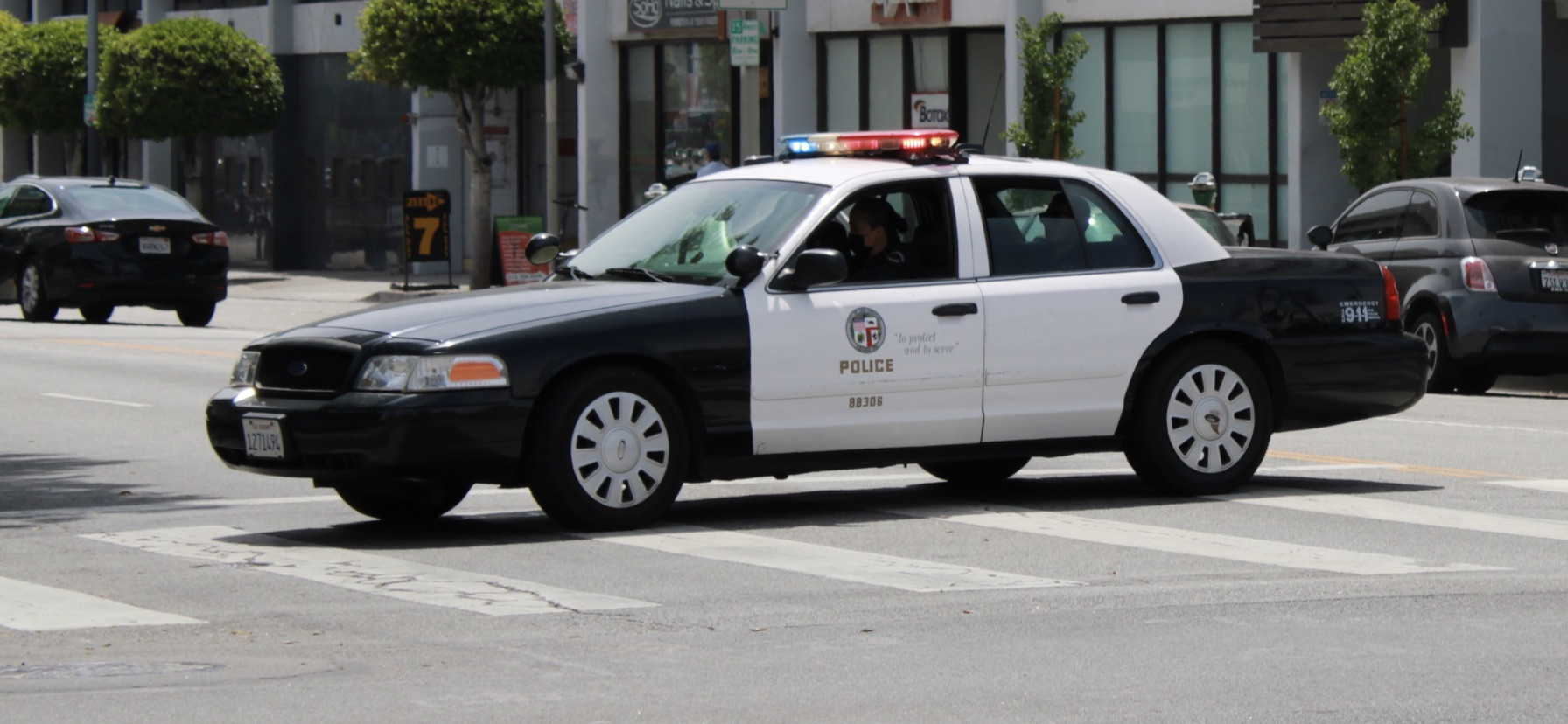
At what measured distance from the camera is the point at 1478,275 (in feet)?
58.5

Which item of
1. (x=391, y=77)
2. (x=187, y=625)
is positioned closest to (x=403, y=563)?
(x=187, y=625)

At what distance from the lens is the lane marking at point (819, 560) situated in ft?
28.4

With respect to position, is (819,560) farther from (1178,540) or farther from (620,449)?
(1178,540)

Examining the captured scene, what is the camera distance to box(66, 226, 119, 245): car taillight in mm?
24875

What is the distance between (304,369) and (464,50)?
95.5 ft

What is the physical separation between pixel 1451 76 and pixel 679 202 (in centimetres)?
1786

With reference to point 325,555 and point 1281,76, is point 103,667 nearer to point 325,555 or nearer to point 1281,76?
point 325,555

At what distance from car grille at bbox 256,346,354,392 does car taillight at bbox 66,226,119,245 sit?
15.8 meters

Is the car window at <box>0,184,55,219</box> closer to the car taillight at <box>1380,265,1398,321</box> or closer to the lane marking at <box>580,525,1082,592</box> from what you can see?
the lane marking at <box>580,525,1082,592</box>

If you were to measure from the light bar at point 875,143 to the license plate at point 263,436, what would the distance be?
275 cm

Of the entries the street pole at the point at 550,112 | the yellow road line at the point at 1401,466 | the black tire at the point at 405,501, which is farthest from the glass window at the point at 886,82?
the black tire at the point at 405,501

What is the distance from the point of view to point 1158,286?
10.9 metres

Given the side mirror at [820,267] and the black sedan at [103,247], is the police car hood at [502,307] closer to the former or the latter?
the side mirror at [820,267]

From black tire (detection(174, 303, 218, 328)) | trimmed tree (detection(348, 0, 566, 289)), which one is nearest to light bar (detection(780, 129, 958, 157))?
black tire (detection(174, 303, 218, 328))
